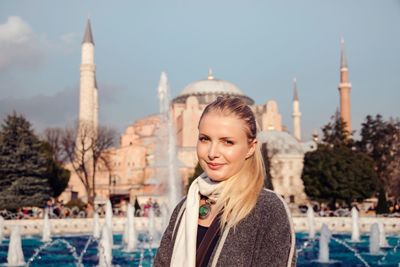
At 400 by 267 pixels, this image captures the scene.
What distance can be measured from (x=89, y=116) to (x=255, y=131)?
38.9 metres

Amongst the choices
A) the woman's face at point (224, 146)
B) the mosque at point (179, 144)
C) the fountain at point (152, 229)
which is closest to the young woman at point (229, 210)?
the woman's face at point (224, 146)

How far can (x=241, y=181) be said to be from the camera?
157cm

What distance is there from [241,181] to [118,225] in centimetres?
1714

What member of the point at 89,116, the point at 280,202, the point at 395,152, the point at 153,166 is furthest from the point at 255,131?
the point at 153,166

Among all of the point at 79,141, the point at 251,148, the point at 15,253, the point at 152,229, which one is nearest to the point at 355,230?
the point at 152,229

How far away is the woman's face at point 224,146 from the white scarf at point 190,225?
4 centimetres

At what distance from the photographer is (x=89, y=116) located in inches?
1558

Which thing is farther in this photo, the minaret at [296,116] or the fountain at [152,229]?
the minaret at [296,116]

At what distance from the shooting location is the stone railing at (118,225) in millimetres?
16945

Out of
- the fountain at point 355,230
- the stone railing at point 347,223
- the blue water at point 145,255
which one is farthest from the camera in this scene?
the stone railing at point 347,223

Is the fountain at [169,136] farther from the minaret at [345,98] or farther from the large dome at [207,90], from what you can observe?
the large dome at [207,90]

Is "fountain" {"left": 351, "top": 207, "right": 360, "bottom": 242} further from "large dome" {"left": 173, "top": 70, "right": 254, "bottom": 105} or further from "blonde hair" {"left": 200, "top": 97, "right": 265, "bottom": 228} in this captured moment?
"large dome" {"left": 173, "top": 70, "right": 254, "bottom": 105}

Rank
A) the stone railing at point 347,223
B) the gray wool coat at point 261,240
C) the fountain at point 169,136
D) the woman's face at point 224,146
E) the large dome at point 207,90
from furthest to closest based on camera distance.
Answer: the large dome at point 207,90, the fountain at point 169,136, the stone railing at point 347,223, the woman's face at point 224,146, the gray wool coat at point 261,240

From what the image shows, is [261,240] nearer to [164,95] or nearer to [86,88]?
[164,95]
